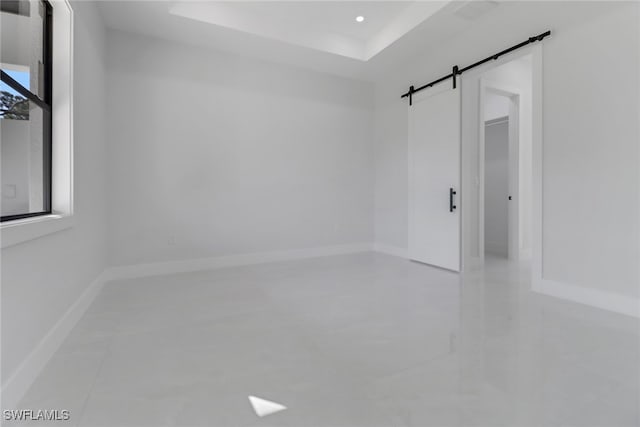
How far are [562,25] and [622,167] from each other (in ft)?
4.63

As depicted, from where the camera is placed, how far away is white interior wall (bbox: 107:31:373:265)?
3680mm

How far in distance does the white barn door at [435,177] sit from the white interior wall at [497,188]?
169 cm

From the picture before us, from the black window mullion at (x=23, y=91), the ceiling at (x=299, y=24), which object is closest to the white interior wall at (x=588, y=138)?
the ceiling at (x=299, y=24)

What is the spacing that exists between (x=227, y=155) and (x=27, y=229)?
9.47ft

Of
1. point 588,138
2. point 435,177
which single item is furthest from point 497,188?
point 588,138

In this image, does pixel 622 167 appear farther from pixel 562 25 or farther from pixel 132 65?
pixel 132 65

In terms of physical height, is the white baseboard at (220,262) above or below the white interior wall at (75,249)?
below

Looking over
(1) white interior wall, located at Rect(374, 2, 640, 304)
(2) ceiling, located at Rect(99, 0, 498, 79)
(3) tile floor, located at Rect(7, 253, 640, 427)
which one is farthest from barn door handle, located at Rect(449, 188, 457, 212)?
(2) ceiling, located at Rect(99, 0, 498, 79)

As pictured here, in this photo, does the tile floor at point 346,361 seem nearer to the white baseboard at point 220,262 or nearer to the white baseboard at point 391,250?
the white baseboard at point 220,262

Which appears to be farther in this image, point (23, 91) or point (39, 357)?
point (23, 91)

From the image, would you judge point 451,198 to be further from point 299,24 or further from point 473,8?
point 299,24

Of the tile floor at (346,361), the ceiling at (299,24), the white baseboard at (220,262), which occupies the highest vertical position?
the ceiling at (299,24)

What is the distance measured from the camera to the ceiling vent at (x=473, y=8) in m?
3.09

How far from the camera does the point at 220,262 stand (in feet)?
13.7
